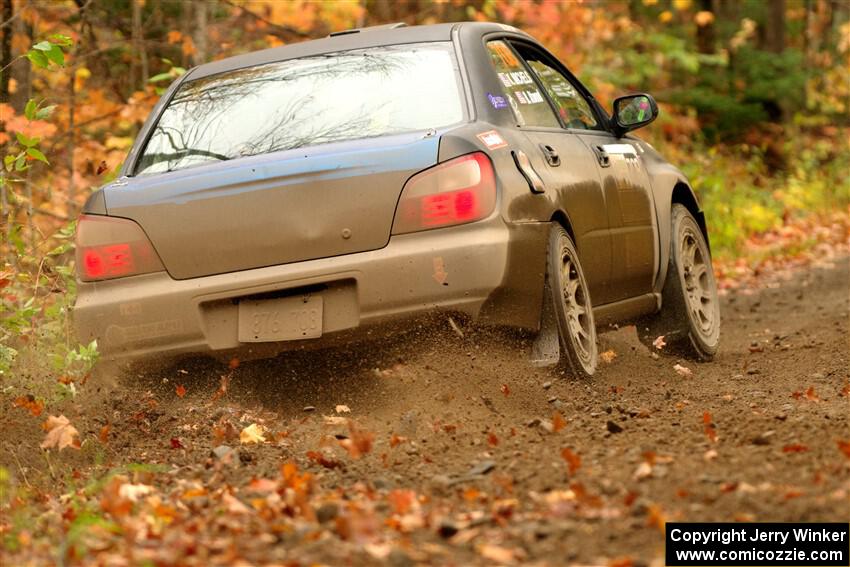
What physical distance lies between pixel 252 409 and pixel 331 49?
170 cm

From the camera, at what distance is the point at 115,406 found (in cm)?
586

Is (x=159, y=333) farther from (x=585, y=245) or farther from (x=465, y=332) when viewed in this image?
(x=585, y=245)

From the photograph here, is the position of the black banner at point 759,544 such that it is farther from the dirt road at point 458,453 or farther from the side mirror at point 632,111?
the side mirror at point 632,111

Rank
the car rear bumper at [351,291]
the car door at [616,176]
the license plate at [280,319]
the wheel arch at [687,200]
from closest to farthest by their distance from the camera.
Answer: the car rear bumper at [351,291]
the license plate at [280,319]
the car door at [616,176]
the wheel arch at [687,200]

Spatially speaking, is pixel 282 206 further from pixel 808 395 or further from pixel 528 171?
pixel 808 395

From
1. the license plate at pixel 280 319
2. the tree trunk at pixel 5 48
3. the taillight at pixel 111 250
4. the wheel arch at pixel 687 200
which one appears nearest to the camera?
the license plate at pixel 280 319

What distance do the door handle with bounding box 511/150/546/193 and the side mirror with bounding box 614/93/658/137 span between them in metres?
1.68

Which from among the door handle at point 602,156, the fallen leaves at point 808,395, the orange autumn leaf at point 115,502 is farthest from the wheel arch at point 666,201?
the orange autumn leaf at point 115,502

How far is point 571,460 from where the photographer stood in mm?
4293

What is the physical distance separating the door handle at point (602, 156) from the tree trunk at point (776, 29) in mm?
17864

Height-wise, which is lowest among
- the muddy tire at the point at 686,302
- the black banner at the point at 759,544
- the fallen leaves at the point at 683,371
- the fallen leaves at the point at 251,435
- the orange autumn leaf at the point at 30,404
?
the fallen leaves at the point at 683,371

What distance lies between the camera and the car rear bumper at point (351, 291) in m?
5.26

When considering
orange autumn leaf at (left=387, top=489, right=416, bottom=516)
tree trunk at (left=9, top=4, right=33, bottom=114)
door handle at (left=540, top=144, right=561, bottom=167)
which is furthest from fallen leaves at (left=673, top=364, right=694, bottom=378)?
tree trunk at (left=9, top=4, right=33, bottom=114)

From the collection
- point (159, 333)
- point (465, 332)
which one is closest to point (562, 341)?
point (465, 332)
